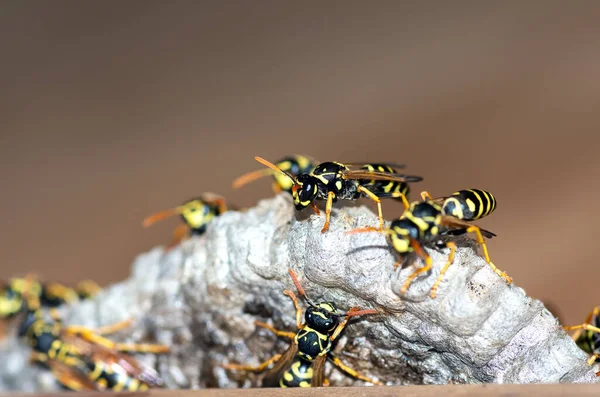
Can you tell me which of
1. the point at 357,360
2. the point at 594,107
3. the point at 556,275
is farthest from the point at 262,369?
the point at 594,107

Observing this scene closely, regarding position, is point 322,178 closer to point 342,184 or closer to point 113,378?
point 342,184

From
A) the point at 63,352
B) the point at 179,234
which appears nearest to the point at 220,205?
the point at 179,234

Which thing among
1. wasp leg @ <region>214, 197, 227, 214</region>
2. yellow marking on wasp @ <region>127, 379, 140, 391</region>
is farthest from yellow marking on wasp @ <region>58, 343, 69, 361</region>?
wasp leg @ <region>214, 197, 227, 214</region>

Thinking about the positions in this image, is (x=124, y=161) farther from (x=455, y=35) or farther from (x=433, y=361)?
(x=433, y=361)

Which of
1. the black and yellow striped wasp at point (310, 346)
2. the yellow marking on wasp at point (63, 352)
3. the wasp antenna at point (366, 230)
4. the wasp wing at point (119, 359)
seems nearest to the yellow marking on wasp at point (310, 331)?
the black and yellow striped wasp at point (310, 346)

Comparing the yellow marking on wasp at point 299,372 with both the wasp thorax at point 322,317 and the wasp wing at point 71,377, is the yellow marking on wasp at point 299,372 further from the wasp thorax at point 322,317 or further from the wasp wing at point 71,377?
the wasp wing at point 71,377

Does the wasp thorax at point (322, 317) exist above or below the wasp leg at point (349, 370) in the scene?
above
